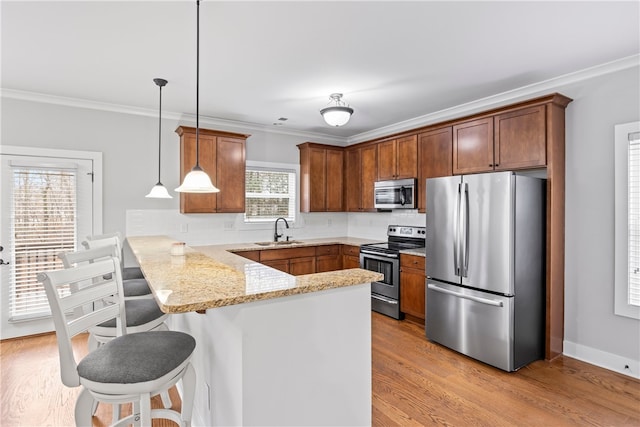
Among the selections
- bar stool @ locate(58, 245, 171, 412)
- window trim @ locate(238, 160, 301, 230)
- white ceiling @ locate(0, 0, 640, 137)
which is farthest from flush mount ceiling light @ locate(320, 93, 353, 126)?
bar stool @ locate(58, 245, 171, 412)

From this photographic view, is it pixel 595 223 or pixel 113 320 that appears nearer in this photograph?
pixel 113 320

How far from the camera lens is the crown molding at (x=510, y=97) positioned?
2955 mm

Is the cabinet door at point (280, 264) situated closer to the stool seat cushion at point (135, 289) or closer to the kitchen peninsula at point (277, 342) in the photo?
the stool seat cushion at point (135, 289)

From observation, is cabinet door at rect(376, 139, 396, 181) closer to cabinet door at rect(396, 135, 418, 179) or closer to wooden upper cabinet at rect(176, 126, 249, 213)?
cabinet door at rect(396, 135, 418, 179)

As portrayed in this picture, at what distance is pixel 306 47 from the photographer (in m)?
2.64

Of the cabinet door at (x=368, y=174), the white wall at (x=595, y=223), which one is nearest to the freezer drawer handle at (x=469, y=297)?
the white wall at (x=595, y=223)

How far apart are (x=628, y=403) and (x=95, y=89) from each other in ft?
17.5

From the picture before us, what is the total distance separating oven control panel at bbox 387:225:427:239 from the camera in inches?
184

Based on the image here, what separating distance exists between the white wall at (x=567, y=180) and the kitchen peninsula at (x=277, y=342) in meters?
2.56

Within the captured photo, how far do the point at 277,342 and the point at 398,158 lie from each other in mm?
3676

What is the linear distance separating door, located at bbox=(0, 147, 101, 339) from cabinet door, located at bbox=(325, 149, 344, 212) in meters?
3.21

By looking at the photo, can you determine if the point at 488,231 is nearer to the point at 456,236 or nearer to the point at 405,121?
the point at 456,236

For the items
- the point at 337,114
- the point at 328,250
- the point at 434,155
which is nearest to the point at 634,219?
the point at 434,155

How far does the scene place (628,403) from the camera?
247cm
